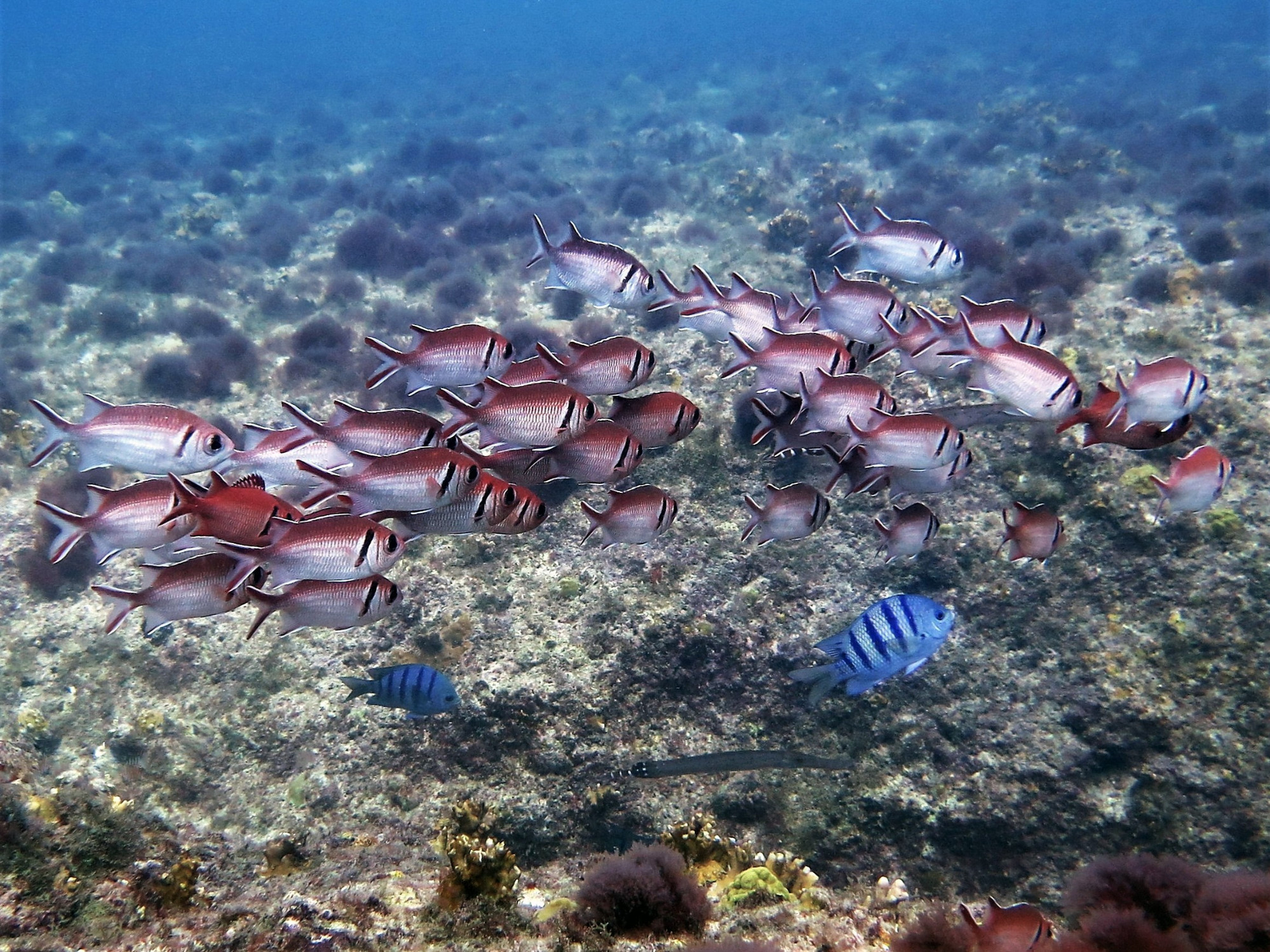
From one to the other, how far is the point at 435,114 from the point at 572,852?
1444 inches

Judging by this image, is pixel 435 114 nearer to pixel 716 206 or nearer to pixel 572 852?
→ pixel 716 206

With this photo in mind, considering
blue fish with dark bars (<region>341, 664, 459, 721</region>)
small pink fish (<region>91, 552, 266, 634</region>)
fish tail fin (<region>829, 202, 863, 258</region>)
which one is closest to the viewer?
small pink fish (<region>91, 552, 266, 634</region>)

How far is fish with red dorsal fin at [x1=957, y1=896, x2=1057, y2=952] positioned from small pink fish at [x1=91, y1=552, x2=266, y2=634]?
358 cm

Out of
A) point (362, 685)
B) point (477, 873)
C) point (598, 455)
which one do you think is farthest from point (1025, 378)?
point (362, 685)

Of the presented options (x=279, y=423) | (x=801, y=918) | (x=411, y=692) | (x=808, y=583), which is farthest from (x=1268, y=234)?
(x=279, y=423)

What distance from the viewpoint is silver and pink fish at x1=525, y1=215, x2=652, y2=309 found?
4.18 metres

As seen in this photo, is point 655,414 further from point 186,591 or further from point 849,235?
point 849,235

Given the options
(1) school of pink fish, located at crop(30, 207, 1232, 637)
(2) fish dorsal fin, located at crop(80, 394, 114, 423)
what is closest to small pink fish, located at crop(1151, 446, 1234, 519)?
(1) school of pink fish, located at crop(30, 207, 1232, 637)

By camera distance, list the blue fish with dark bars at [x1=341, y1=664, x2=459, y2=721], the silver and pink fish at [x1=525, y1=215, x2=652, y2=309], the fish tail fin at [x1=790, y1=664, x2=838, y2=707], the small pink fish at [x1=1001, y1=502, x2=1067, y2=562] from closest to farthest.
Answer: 1. the fish tail fin at [x1=790, y1=664, x2=838, y2=707]
2. the small pink fish at [x1=1001, y1=502, x2=1067, y2=562]
3. the silver and pink fish at [x1=525, y1=215, x2=652, y2=309]
4. the blue fish with dark bars at [x1=341, y1=664, x2=459, y2=721]

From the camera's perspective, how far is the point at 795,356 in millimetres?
3912

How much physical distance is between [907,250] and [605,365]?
2.91 m

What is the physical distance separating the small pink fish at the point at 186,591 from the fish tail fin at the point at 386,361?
3.75 ft

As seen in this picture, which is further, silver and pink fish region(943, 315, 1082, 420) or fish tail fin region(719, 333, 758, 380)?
fish tail fin region(719, 333, 758, 380)

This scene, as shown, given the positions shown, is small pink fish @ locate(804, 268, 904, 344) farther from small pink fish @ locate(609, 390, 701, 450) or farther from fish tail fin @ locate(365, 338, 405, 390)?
fish tail fin @ locate(365, 338, 405, 390)
